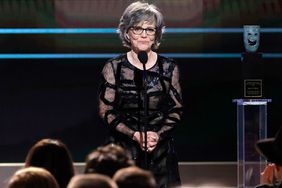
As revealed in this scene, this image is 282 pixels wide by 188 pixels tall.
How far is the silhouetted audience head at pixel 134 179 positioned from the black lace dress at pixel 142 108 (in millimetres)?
1740

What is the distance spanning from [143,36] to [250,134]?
5.16 feet

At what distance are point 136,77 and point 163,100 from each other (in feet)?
0.68

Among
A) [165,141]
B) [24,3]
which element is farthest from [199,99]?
[165,141]

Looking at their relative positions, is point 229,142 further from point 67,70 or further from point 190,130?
point 67,70

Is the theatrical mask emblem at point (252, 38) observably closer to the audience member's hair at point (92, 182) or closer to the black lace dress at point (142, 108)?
the black lace dress at point (142, 108)

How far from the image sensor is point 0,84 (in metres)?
6.74

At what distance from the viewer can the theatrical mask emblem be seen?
21.0 feet

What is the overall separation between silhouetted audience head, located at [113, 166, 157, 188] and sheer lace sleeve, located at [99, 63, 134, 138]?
178 centimetres

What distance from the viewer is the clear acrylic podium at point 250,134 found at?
240 inches

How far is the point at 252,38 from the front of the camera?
21.0 feet

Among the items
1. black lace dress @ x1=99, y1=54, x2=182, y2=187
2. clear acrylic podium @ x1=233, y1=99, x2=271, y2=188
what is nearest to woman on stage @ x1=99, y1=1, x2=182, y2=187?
black lace dress @ x1=99, y1=54, x2=182, y2=187

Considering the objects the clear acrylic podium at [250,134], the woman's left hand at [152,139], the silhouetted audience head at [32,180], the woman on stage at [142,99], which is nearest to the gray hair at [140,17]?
the woman on stage at [142,99]

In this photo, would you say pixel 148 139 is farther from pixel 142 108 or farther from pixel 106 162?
pixel 106 162

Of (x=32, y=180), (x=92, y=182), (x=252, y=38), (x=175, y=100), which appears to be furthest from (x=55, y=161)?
(x=252, y=38)
